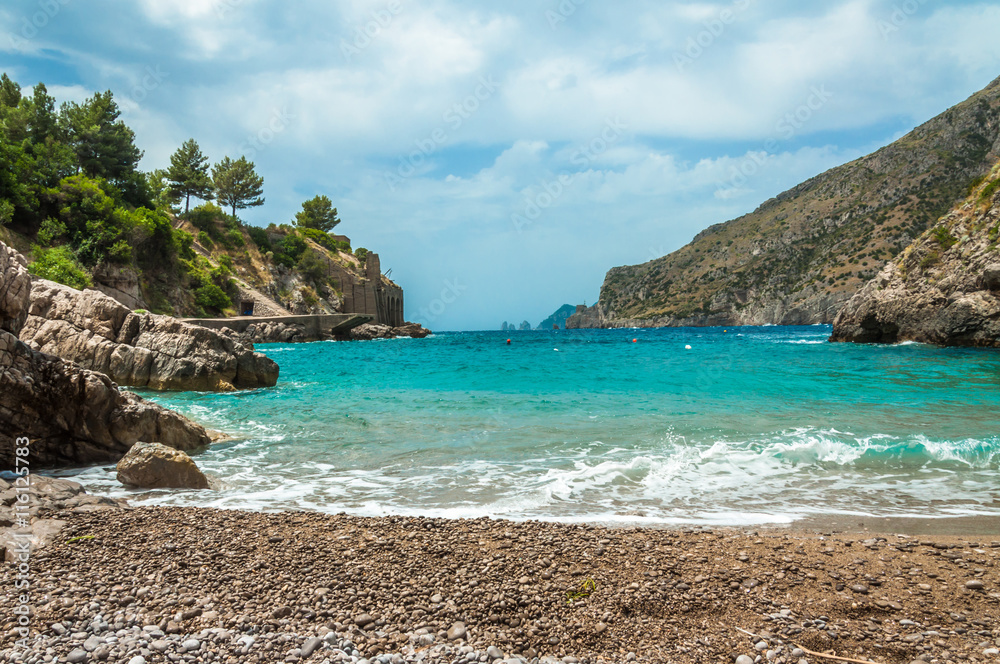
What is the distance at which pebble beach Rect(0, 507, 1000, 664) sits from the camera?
10.9 feet

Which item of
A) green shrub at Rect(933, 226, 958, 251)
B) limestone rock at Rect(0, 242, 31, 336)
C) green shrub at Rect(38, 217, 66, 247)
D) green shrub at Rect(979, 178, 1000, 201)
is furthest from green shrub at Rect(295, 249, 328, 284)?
green shrub at Rect(979, 178, 1000, 201)

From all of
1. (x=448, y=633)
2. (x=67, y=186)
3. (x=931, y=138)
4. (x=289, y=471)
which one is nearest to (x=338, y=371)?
(x=289, y=471)

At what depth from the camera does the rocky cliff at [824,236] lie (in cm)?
9381

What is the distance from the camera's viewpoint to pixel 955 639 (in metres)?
3.45

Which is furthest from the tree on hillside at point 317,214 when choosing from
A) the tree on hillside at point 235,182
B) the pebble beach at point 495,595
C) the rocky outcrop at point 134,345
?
the pebble beach at point 495,595

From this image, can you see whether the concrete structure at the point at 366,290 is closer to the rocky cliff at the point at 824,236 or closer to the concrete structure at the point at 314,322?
the concrete structure at the point at 314,322

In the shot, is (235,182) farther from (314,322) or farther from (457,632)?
(457,632)

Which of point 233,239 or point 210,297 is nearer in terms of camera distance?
point 210,297

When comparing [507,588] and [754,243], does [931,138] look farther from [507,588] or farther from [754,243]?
[507,588]

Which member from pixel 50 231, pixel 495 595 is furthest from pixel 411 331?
pixel 495 595

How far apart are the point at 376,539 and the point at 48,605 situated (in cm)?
245

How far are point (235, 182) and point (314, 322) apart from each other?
113 ft

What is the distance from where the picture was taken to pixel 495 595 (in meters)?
3.95

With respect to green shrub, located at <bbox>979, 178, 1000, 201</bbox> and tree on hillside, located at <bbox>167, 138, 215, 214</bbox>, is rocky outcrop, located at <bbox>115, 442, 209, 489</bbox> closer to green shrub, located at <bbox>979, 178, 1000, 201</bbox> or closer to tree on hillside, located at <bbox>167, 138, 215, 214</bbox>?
green shrub, located at <bbox>979, 178, 1000, 201</bbox>
